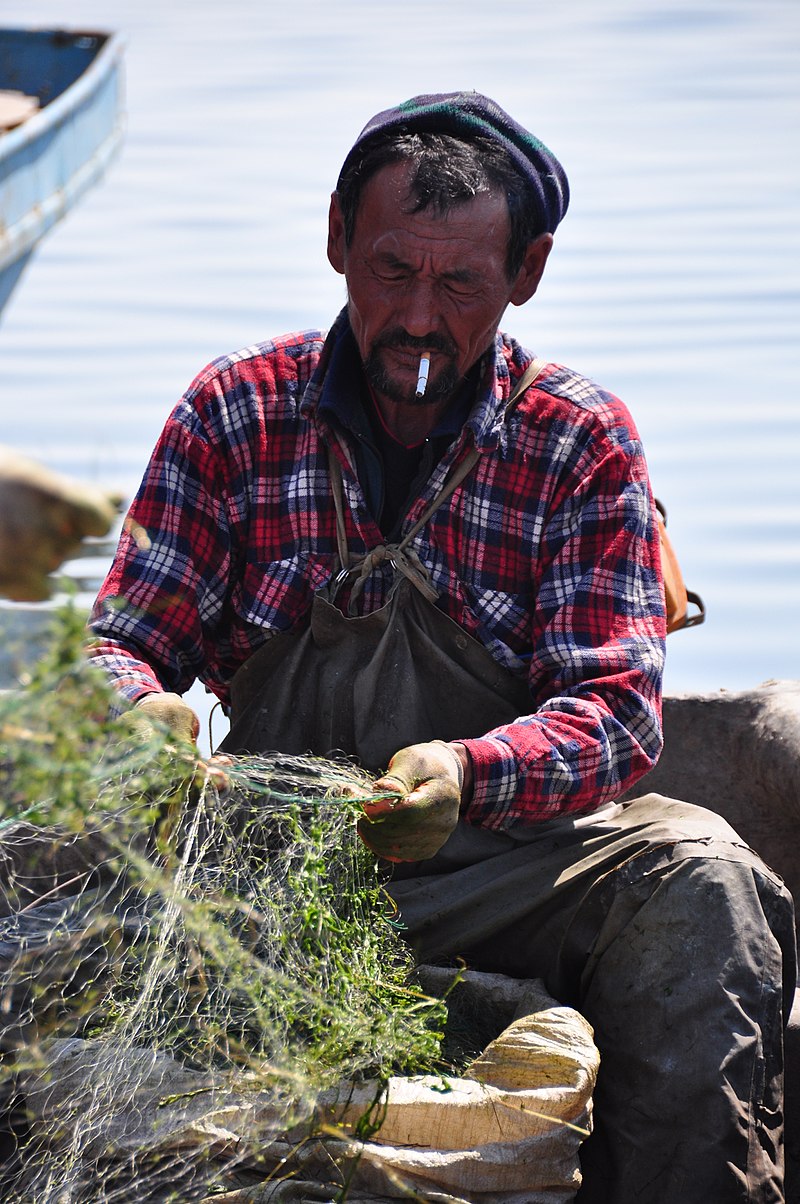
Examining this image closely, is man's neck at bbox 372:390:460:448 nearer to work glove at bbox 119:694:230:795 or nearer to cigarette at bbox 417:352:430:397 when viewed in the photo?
cigarette at bbox 417:352:430:397

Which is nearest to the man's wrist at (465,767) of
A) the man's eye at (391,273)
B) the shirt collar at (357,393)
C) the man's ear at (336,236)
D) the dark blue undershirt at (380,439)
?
the dark blue undershirt at (380,439)

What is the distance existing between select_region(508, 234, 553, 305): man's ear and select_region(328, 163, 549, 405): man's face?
8 centimetres

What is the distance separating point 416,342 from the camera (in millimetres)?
2727

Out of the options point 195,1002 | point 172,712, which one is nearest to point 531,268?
point 172,712

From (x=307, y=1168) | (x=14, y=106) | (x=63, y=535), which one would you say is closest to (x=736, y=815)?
(x=307, y=1168)

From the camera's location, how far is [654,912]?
2.41m

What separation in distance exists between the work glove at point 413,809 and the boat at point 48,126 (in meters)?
5.99

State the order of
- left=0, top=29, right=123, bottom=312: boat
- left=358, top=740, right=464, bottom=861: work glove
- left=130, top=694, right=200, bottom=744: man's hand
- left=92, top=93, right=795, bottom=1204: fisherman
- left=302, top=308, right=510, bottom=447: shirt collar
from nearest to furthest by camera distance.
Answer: left=358, top=740, right=464, bottom=861: work glove < left=130, top=694, right=200, bottom=744: man's hand < left=92, top=93, right=795, bottom=1204: fisherman < left=302, top=308, right=510, bottom=447: shirt collar < left=0, top=29, right=123, bottom=312: boat

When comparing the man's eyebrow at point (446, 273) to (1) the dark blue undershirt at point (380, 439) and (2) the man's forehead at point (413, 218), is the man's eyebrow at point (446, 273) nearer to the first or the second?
Result: (2) the man's forehead at point (413, 218)

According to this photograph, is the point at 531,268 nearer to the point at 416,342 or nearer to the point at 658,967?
the point at 416,342

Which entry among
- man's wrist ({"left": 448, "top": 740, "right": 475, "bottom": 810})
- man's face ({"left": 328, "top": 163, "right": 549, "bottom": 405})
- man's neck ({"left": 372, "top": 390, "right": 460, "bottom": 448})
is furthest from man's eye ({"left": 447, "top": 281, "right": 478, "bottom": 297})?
man's wrist ({"left": 448, "top": 740, "right": 475, "bottom": 810})

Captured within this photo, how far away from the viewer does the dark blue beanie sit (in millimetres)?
2740

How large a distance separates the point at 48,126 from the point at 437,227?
6371mm

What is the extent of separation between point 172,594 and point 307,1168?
1.07 metres
